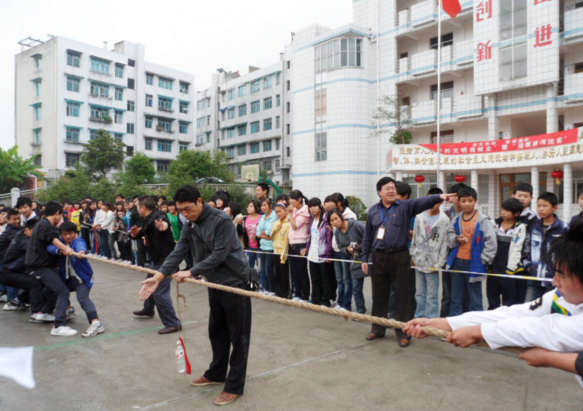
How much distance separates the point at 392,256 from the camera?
15.9ft

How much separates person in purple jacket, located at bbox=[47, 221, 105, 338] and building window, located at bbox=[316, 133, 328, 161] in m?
21.9

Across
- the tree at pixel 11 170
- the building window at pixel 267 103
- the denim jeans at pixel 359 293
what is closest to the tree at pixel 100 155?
the tree at pixel 11 170

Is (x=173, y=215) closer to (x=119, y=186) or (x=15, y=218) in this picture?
(x=15, y=218)

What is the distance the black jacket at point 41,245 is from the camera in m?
5.63

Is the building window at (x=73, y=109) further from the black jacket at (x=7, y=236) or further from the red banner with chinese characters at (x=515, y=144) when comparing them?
the black jacket at (x=7, y=236)

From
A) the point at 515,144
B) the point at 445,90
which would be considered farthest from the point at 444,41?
the point at 515,144

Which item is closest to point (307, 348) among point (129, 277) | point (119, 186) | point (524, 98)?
point (129, 277)

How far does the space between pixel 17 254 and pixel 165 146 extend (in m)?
46.8

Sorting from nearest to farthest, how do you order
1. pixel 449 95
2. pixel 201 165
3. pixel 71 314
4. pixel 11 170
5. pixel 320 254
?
1. pixel 71 314
2. pixel 320 254
3. pixel 449 95
4. pixel 11 170
5. pixel 201 165

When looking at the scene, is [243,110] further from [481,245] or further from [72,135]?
[481,245]

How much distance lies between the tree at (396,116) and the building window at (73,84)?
31486mm

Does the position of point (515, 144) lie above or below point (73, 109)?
below

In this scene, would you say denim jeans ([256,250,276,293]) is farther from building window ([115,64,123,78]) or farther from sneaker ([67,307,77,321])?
building window ([115,64,123,78])

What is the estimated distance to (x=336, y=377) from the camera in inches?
155
